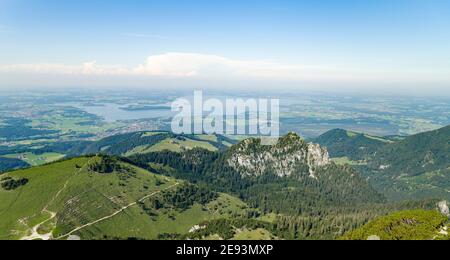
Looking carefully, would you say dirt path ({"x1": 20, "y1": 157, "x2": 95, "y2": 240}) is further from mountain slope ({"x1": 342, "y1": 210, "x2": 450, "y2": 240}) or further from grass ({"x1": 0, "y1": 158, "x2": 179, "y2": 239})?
mountain slope ({"x1": 342, "y1": 210, "x2": 450, "y2": 240})

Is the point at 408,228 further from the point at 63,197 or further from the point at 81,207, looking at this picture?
the point at 63,197

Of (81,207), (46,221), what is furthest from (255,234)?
(46,221)

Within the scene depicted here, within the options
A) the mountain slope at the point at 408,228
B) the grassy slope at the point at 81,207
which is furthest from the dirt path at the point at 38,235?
the mountain slope at the point at 408,228

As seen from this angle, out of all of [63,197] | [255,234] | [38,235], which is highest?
[63,197]

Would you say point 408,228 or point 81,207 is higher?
point 408,228

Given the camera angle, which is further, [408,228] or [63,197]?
[63,197]

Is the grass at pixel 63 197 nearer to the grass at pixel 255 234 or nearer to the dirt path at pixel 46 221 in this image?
the dirt path at pixel 46 221

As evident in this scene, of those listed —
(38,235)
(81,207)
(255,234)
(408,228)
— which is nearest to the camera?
(408,228)
